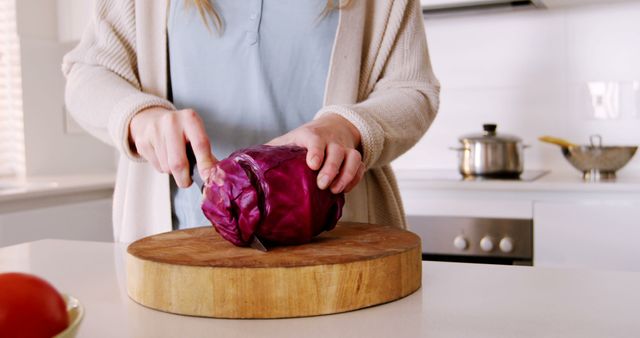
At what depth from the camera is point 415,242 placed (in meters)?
0.75

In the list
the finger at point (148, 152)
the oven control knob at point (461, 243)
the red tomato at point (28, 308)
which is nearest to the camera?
the red tomato at point (28, 308)

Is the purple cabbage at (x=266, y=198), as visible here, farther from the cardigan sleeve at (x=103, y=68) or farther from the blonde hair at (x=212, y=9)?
the blonde hair at (x=212, y=9)

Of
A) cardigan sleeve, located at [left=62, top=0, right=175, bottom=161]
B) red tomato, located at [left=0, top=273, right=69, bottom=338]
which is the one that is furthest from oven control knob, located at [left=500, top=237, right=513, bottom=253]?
red tomato, located at [left=0, top=273, right=69, bottom=338]

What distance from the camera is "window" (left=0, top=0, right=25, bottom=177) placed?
2.66m

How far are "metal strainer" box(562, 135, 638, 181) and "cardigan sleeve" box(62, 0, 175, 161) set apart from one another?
1.52m

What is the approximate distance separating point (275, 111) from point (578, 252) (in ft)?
4.04

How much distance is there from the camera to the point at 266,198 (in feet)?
2.44

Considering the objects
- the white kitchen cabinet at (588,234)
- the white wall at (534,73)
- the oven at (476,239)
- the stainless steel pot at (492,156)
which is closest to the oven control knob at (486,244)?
the oven at (476,239)

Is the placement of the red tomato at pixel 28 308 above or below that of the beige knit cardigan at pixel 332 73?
below

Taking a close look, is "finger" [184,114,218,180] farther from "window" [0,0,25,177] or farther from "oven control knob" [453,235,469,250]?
"window" [0,0,25,177]

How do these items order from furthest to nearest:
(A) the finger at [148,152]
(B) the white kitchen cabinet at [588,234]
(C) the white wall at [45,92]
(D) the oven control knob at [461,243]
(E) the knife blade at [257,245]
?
(C) the white wall at [45,92] < (D) the oven control knob at [461,243] < (B) the white kitchen cabinet at [588,234] < (A) the finger at [148,152] < (E) the knife blade at [257,245]

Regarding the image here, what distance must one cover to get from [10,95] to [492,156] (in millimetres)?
1818

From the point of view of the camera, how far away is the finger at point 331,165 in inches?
29.6

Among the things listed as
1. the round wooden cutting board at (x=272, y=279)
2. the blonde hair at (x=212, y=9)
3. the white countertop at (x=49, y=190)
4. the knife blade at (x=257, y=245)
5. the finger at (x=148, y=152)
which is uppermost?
the blonde hair at (x=212, y=9)
